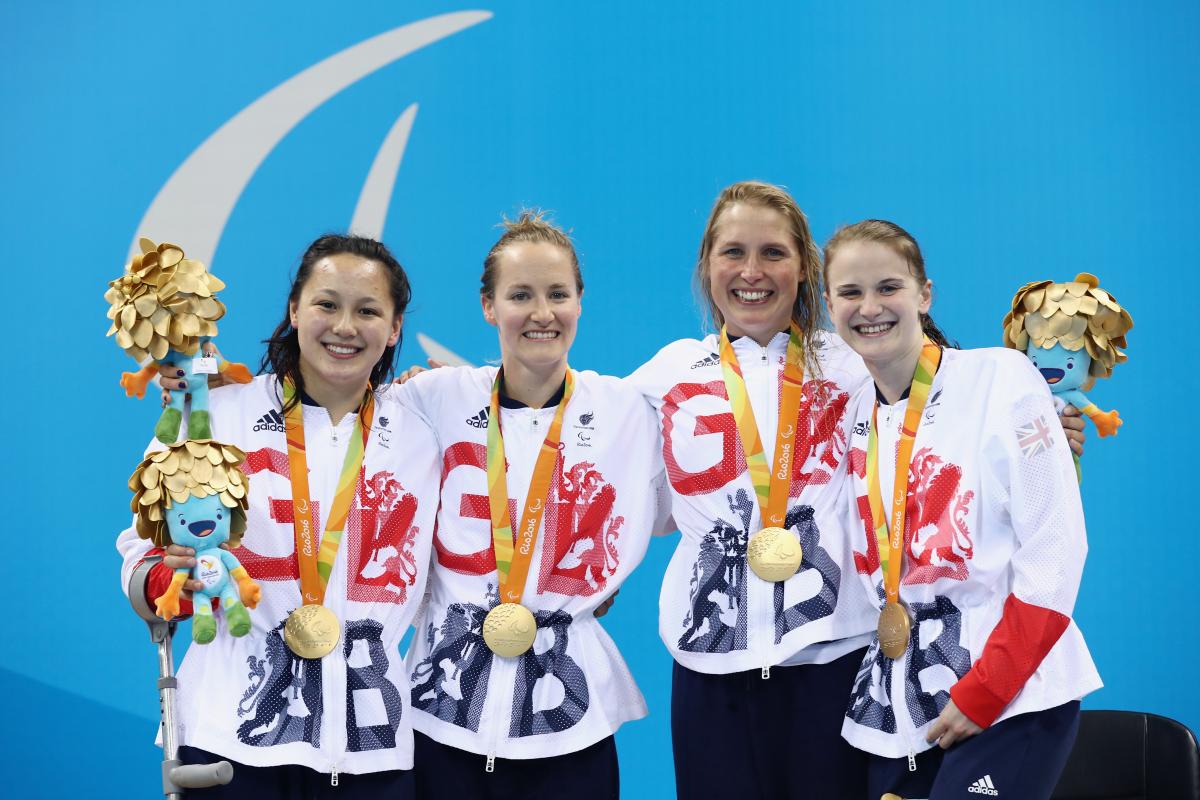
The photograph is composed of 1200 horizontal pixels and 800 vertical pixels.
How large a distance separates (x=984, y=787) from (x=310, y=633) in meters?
1.31

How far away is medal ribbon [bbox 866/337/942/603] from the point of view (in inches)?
95.8

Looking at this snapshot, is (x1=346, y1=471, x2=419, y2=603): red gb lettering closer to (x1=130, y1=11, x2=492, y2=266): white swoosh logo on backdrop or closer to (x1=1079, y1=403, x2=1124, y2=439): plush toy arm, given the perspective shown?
(x1=1079, y1=403, x2=1124, y2=439): plush toy arm

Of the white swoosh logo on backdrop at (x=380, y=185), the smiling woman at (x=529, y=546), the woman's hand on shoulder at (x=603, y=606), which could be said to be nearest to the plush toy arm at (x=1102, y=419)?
the smiling woman at (x=529, y=546)

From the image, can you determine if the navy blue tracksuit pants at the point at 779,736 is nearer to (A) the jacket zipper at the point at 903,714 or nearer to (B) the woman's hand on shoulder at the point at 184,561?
(A) the jacket zipper at the point at 903,714

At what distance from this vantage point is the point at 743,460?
271cm

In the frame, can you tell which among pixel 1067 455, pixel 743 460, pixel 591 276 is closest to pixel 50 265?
pixel 591 276

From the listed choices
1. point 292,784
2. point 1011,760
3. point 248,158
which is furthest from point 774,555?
point 248,158

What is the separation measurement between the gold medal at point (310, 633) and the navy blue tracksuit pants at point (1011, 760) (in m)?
1.19

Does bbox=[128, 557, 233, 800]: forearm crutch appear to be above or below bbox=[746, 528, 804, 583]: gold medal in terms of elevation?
below

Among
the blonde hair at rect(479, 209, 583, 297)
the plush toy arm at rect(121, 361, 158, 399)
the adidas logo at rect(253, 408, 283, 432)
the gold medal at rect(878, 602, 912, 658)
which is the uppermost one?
the blonde hair at rect(479, 209, 583, 297)

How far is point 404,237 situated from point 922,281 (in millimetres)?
2352

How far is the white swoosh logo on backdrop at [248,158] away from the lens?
4418 millimetres

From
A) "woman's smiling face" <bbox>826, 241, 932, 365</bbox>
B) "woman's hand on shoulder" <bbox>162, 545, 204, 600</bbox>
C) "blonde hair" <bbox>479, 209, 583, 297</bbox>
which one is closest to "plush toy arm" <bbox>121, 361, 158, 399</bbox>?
"woman's hand on shoulder" <bbox>162, 545, 204, 600</bbox>

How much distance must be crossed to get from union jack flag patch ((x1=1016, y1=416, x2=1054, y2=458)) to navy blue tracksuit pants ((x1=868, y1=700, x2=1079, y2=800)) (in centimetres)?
48
